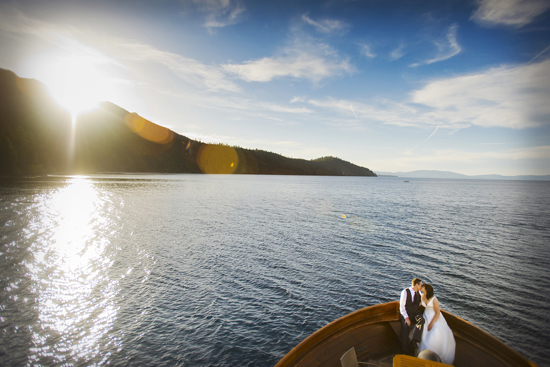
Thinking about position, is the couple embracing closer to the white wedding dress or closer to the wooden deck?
the white wedding dress

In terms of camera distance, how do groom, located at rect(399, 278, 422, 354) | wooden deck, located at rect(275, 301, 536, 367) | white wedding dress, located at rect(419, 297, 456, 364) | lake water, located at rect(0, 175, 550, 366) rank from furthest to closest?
lake water, located at rect(0, 175, 550, 366)
groom, located at rect(399, 278, 422, 354)
white wedding dress, located at rect(419, 297, 456, 364)
wooden deck, located at rect(275, 301, 536, 367)

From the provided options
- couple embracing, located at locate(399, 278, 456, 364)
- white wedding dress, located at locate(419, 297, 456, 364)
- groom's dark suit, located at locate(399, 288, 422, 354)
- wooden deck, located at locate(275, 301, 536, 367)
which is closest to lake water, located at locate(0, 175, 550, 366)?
wooden deck, located at locate(275, 301, 536, 367)

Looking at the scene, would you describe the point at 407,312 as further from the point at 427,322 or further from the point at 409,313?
the point at 427,322

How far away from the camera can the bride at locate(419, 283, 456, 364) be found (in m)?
8.15

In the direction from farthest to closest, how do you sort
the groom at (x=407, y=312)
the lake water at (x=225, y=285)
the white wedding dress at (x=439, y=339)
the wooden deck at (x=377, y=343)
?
the lake water at (x=225, y=285)
the groom at (x=407, y=312)
the white wedding dress at (x=439, y=339)
the wooden deck at (x=377, y=343)

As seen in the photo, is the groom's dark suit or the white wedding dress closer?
the white wedding dress

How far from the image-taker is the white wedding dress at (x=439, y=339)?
26.7 ft

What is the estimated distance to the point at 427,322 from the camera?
8.73 metres

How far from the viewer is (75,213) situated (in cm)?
4516

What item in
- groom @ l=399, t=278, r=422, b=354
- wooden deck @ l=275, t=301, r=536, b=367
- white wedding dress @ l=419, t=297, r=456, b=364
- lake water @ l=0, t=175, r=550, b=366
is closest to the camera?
wooden deck @ l=275, t=301, r=536, b=367

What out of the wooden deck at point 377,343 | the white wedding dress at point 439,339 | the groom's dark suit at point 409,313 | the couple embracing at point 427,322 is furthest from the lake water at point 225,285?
the white wedding dress at point 439,339

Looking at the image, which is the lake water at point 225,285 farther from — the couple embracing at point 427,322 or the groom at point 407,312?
the couple embracing at point 427,322

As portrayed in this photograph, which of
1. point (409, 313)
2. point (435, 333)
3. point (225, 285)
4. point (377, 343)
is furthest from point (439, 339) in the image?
point (225, 285)

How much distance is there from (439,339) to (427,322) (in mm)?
559
